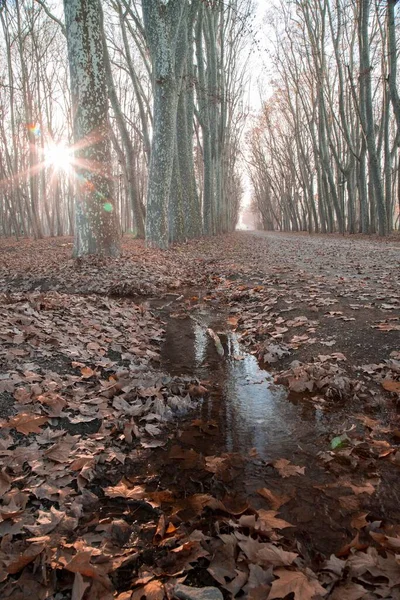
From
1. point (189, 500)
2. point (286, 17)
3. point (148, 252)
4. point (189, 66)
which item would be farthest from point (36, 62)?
point (189, 500)

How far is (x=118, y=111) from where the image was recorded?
13.9m

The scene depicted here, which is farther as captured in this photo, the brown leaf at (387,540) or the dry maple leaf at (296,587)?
the brown leaf at (387,540)

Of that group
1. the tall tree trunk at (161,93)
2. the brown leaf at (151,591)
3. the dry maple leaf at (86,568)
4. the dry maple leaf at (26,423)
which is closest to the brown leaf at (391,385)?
the brown leaf at (151,591)

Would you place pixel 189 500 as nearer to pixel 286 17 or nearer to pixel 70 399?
pixel 70 399

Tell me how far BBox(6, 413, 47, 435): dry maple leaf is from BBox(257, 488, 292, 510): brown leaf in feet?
4.57

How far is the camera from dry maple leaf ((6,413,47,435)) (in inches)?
88.6

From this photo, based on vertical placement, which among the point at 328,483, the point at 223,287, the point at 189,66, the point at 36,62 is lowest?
the point at 328,483

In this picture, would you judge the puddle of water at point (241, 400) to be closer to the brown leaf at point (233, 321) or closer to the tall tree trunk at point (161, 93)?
the brown leaf at point (233, 321)

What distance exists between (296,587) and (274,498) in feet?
1.69

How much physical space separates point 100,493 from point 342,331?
9.66 feet

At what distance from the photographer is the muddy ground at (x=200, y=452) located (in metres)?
1.44

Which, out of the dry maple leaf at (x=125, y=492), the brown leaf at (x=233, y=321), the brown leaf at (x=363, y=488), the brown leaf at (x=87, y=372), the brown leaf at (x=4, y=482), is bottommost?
the brown leaf at (x=363, y=488)

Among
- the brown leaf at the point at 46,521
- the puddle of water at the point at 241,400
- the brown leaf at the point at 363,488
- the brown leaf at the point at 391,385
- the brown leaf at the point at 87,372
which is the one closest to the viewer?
the brown leaf at the point at 46,521

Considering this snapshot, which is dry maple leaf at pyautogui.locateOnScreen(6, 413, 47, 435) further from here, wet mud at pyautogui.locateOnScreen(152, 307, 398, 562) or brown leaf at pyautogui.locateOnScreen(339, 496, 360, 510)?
brown leaf at pyautogui.locateOnScreen(339, 496, 360, 510)
